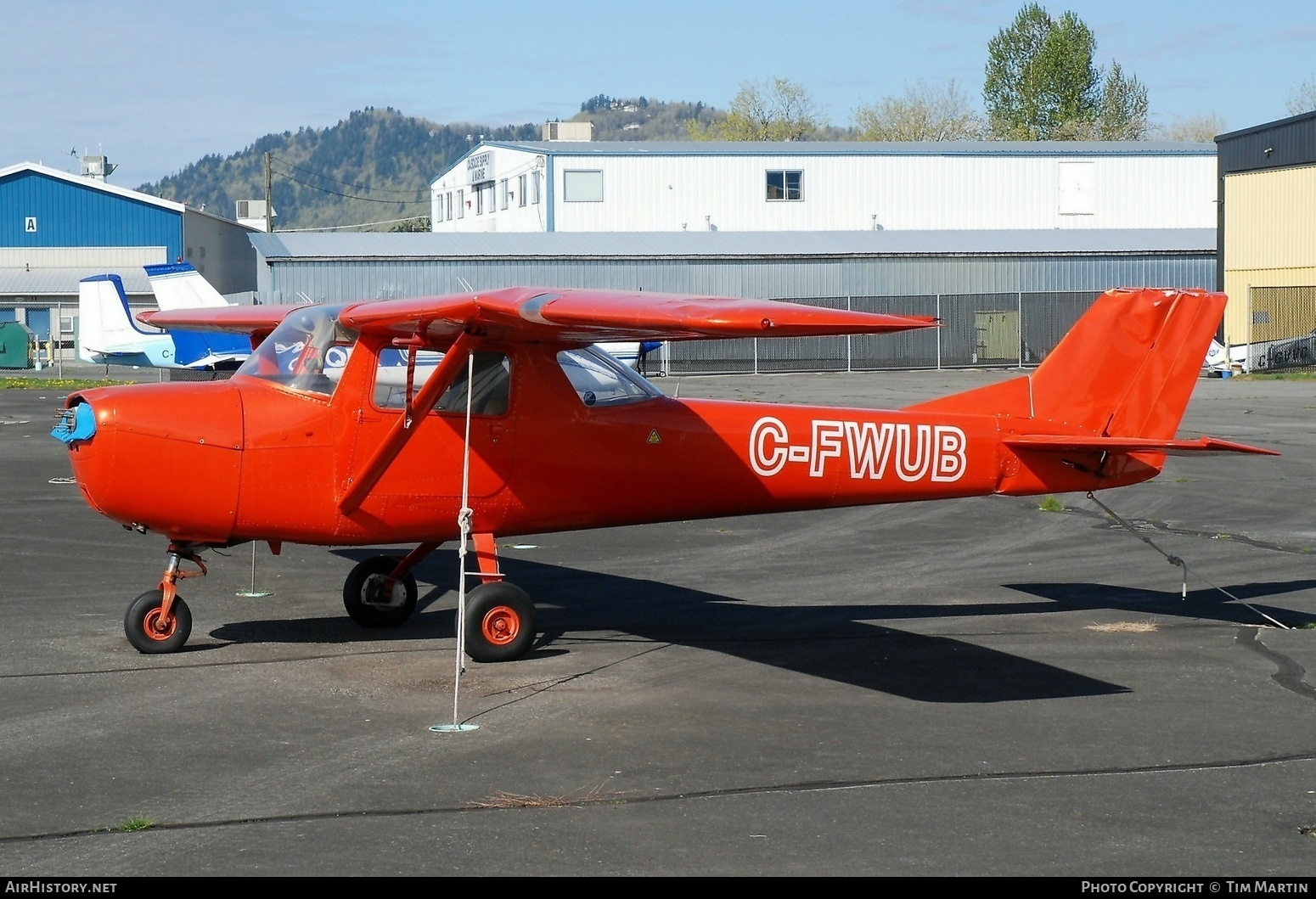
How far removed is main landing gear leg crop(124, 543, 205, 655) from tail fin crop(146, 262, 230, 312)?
92.3 ft

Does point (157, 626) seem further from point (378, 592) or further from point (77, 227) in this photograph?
point (77, 227)

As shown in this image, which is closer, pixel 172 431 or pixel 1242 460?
pixel 172 431

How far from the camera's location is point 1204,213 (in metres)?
61.1

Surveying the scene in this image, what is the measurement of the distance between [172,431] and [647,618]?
3651 millimetres

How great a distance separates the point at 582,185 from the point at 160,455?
51949 mm

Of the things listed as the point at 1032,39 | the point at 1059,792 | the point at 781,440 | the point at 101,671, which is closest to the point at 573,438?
the point at 781,440

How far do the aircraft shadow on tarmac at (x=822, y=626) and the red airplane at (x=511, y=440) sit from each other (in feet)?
2.69

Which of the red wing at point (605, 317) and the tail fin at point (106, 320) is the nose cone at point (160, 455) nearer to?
the red wing at point (605, 317)

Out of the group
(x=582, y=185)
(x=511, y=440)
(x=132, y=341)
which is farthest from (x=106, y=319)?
A: (x=511, y=440)

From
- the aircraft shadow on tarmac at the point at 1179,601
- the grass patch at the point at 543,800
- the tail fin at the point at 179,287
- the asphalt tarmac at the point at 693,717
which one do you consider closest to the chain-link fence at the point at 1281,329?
the tail fin at the point at 179,287

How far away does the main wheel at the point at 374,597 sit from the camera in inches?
388

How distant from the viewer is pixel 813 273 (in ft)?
171

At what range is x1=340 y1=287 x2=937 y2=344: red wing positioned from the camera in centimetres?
644

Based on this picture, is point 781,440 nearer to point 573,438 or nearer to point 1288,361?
point 573,438
